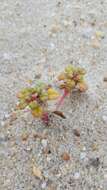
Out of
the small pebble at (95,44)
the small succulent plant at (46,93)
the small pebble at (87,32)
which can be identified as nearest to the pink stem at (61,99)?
the small succulent plant at (46,93)

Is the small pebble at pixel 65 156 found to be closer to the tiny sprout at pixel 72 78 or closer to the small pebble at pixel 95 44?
the tiny sprout at pixel 72 78

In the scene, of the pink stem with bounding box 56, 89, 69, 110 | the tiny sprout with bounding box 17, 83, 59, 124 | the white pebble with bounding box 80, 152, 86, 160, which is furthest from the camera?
the pink stem with bounding box 56, 89, 69, 110

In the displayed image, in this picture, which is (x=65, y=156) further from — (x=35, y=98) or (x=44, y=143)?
(x=35, y=98)

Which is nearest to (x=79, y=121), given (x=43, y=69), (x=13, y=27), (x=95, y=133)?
(x=95, y=133)

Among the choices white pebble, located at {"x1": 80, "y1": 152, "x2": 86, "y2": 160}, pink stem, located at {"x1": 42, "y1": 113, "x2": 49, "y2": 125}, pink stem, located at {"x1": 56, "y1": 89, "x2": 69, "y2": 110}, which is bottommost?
white pebble, located at {"x1": 80, "y1": 152, "x2": 86, "y2": 160}

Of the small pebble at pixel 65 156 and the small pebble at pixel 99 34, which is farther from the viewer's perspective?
the small pebble at pixel 99 34

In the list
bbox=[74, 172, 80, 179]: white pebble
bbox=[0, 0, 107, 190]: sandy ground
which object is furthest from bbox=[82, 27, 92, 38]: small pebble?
bbox=[74, 172, 80, 179]: white pebble

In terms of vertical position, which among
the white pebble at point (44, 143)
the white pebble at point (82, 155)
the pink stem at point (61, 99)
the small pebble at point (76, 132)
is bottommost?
the white pebble at point (82, 155)

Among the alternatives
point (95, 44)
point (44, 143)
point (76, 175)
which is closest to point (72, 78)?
point (44, 143)

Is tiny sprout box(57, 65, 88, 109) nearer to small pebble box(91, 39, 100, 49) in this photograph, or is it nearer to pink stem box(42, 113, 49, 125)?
pink stem box(42, 113, 49, 125)
